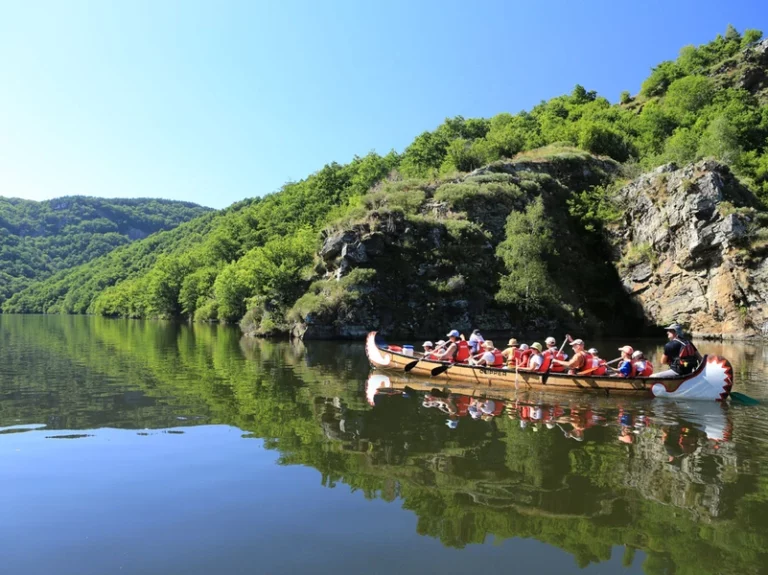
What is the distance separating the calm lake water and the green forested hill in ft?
89.5

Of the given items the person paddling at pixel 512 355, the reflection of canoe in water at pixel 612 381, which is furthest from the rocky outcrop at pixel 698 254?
the person paddling at pixel 512 355

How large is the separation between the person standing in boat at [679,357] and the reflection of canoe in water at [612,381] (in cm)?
37

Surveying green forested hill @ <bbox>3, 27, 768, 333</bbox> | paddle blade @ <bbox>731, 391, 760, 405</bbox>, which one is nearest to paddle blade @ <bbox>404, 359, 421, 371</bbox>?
paddle blade @ <bbox>731, 391, 760, 405</bbox>

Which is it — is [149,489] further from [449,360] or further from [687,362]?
[687,362]

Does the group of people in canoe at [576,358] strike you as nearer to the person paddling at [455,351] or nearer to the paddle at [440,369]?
the person paddling at [455,351]

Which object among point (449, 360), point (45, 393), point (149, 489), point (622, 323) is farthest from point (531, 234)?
point (149, 489)

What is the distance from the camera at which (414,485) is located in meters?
8.80

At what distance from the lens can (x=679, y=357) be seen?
635 inches

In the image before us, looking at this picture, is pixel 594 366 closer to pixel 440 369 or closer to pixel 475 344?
pixel 475 344

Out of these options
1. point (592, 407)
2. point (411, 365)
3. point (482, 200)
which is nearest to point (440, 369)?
point (411, 365)

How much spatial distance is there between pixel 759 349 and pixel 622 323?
15682mm

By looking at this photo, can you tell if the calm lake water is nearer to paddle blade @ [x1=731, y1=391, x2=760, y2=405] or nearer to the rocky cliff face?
paddle blade @ [x1=731, y1=391, x2=760, y2=405]

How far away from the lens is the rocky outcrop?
39.3 metres

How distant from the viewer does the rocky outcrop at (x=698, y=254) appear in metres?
39.3
